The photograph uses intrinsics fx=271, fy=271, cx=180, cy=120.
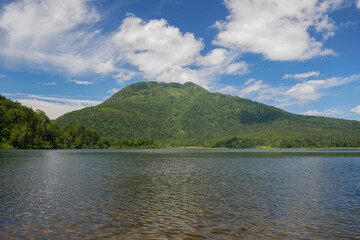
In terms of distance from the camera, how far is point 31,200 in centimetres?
3073

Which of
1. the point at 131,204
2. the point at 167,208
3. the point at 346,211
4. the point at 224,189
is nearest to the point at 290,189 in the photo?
the point at 224,189

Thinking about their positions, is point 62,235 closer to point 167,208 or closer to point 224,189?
point 167,208

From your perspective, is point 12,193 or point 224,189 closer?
point 12,193

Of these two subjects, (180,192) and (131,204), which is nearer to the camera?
(131,204)

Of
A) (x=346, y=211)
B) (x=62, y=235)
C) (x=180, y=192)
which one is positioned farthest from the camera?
(x=180, y=192)

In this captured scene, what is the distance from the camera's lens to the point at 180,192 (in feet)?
123

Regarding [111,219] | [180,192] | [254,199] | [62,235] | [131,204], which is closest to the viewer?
[62,235]

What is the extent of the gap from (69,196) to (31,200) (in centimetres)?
429

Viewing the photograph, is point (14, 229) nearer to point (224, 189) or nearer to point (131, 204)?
point (131, 204)

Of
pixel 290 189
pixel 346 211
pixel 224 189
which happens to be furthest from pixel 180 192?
pixel 346 211

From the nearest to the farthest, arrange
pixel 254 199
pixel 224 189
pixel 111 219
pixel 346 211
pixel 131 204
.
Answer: pixel 111 219 → pixel 346 211 → pixel 131 204 → pixel 254 199 → pixel 224 189

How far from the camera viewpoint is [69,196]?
33656mm

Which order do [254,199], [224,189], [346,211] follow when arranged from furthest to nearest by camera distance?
1. [224,189]
2. [254,199]
3. [346,211]

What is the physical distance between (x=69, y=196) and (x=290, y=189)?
3137 cm
